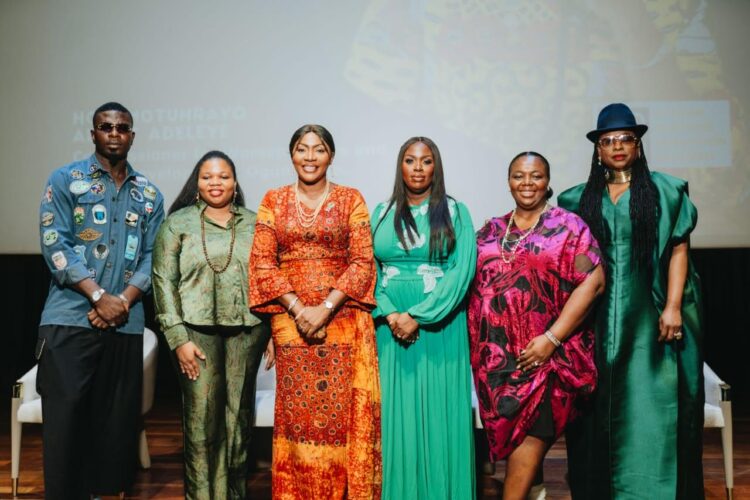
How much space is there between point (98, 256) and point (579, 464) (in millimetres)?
2171

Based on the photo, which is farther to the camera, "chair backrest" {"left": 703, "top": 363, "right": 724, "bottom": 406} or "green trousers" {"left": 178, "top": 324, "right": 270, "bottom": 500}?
"chair backrest" {"left": 703, "top": 363, "right": 724, "bottom": 406}

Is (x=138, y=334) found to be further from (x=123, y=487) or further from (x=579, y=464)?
(x=579, y=464)

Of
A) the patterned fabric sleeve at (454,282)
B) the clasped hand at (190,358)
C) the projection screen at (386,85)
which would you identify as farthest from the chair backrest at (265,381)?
the patterned fabric sleeve at (454,282)

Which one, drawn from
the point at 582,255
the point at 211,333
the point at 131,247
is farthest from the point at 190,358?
the point at 582,255

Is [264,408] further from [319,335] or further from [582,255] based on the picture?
[582,255]

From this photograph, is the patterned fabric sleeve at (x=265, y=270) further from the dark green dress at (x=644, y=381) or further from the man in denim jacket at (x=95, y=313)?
the dark green dress at (x=644, y=381)

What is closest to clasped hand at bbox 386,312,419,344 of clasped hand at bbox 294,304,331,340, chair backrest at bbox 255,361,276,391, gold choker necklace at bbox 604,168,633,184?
clasped hand at bbox 294,304,331,340

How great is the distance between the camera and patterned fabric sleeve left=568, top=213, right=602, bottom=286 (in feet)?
8.67

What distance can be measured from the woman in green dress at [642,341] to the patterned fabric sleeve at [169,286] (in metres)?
1.64

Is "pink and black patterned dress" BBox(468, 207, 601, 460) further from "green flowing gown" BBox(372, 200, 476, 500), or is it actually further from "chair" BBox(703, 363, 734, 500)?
"chair" BBox(703, 363, 734, 500)

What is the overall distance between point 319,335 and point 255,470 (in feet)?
5.06

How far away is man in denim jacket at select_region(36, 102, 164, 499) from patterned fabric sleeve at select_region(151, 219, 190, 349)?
0.97 ft

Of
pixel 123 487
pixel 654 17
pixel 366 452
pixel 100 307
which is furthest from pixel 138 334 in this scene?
pixel 654 17

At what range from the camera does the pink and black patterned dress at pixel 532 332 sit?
8.63ft
